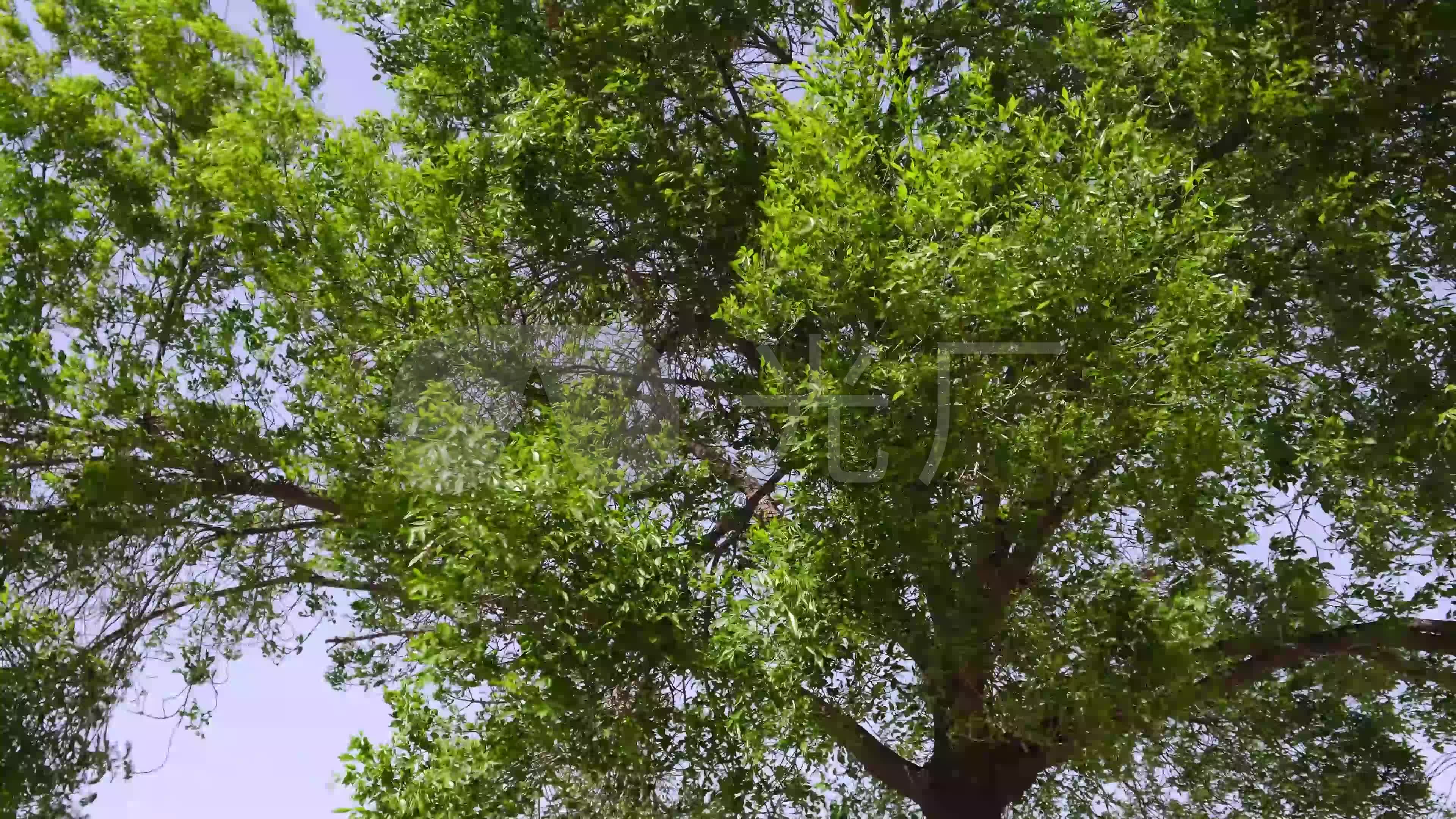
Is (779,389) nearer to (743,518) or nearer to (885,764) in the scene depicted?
(743,518)

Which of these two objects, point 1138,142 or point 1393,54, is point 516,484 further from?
point 1393,54

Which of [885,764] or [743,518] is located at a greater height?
[743,518]

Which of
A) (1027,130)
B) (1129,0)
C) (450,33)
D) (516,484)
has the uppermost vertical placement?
(1129,0)

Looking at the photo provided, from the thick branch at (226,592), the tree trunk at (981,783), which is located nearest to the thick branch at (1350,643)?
the tree trunk at (981,783)

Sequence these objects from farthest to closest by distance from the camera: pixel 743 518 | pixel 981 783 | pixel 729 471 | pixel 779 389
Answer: pixel 729 471 < pixel 743 518 < pixel 981 783 < pixel 779 389

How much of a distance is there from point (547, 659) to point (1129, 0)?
698cm

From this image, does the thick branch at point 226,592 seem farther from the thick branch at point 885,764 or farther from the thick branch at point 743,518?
the thick branch at point 885,764

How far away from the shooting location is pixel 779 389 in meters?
7.14

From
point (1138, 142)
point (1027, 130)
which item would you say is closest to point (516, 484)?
point (1027, 130)

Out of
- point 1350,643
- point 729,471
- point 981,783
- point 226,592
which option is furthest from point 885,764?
point 226,592

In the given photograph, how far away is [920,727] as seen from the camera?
9.18m

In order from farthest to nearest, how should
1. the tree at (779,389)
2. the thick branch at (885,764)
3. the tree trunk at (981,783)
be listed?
the tree trunk at (981,783), the thick branch at (885,764), the tree at (779,389)

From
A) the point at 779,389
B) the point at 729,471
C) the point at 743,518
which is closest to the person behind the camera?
the point at 779,389

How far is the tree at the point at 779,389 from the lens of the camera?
260 inches
